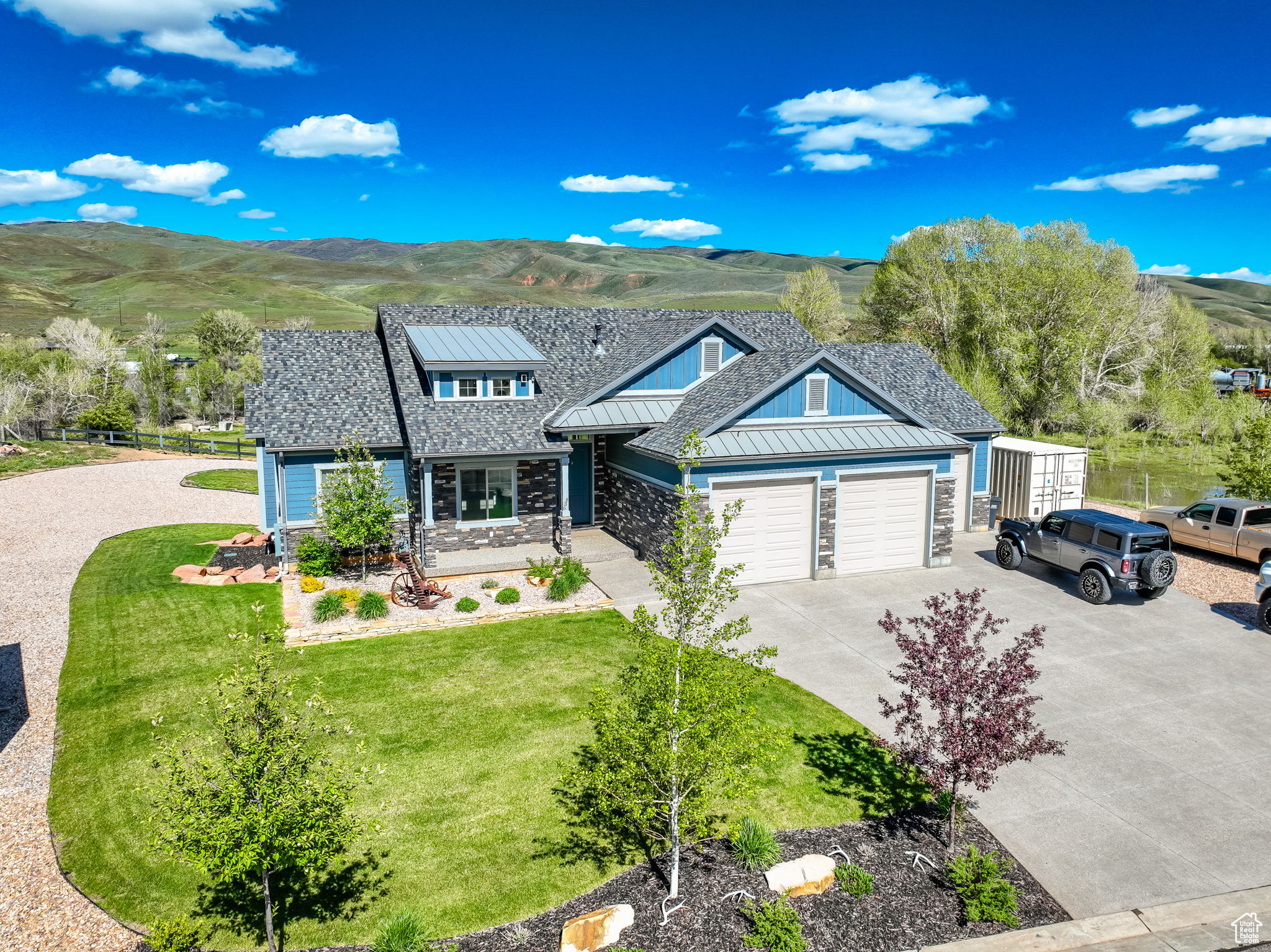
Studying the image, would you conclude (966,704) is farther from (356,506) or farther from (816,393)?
(356,506)

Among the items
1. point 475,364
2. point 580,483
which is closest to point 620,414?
point 580,483

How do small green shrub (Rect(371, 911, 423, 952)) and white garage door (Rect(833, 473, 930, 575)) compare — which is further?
white garage door (Rect(833, 473, 930, 575))

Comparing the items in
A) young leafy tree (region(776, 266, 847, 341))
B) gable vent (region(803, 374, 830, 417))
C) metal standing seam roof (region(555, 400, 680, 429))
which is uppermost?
young leafy tree (region(776, 266, 847, 341))

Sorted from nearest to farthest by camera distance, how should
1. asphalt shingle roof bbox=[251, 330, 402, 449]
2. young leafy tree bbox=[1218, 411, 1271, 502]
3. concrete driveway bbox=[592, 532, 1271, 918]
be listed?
1. concrete driveway bbox=[592, 532, 1271, 918]
2. asphalt shingle roof bbox=[251, 330, 402, 449]
3. young leafy tree bbox=[1218, 411, 1271, 502]

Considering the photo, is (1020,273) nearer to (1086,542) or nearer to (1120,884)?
(1086,542)

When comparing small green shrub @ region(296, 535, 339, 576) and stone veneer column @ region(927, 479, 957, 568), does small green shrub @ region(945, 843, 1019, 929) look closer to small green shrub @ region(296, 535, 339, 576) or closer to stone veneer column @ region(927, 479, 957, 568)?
stone veneer column @ region(927, 479, 957, 568)

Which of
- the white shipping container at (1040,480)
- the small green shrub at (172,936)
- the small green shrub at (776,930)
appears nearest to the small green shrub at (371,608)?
the small green shrub at (172,936)

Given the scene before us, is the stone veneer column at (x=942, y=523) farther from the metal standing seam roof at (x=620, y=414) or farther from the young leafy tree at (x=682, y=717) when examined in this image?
the young leafy tree at (x=682, y=717)

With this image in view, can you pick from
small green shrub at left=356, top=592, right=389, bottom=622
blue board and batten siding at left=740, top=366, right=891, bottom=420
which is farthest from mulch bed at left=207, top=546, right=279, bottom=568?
blue board and batten siding at left=740, top=366, right=891, bottom=420
